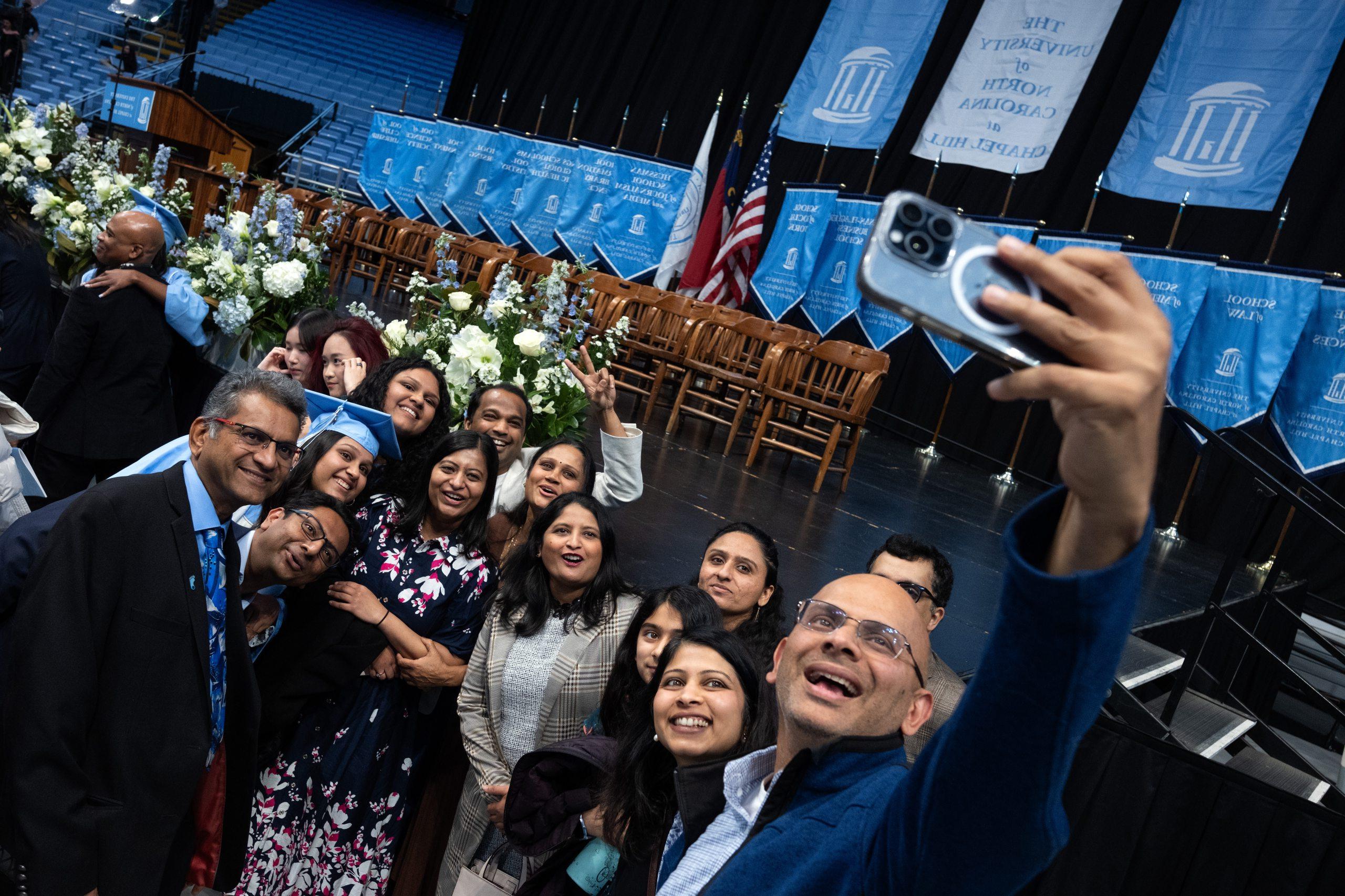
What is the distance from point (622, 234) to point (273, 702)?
911 centimetres

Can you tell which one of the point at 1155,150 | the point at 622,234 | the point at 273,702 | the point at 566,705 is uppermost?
the point at 1155,150

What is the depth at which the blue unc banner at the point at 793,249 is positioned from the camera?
28.9 ft

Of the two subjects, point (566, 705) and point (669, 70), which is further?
point (669, 70)

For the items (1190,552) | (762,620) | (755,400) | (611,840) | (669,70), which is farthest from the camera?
(669,70)

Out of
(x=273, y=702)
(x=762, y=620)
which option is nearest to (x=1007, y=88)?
(x=762, y=620)

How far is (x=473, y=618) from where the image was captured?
8.46ft

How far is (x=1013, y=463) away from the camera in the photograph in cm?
880

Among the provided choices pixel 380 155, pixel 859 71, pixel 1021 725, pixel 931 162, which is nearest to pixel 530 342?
pixel 1021 725

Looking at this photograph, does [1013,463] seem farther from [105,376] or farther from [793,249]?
[105,376]


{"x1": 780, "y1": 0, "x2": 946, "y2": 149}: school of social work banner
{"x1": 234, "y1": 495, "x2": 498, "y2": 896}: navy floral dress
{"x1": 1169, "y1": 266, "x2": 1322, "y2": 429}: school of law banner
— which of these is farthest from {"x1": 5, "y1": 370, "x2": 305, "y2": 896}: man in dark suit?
{"x1": 780, "y1": 0, "x2": 946, "y2": 149}: school of social work banner

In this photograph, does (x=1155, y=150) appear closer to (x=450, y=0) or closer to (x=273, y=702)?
(x=273, y=702)

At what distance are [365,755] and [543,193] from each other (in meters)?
10.2

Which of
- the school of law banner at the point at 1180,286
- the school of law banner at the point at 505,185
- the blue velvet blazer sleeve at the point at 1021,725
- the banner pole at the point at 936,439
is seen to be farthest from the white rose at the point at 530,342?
the school of law banner at the point at 505,185

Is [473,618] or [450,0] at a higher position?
[450,0]
